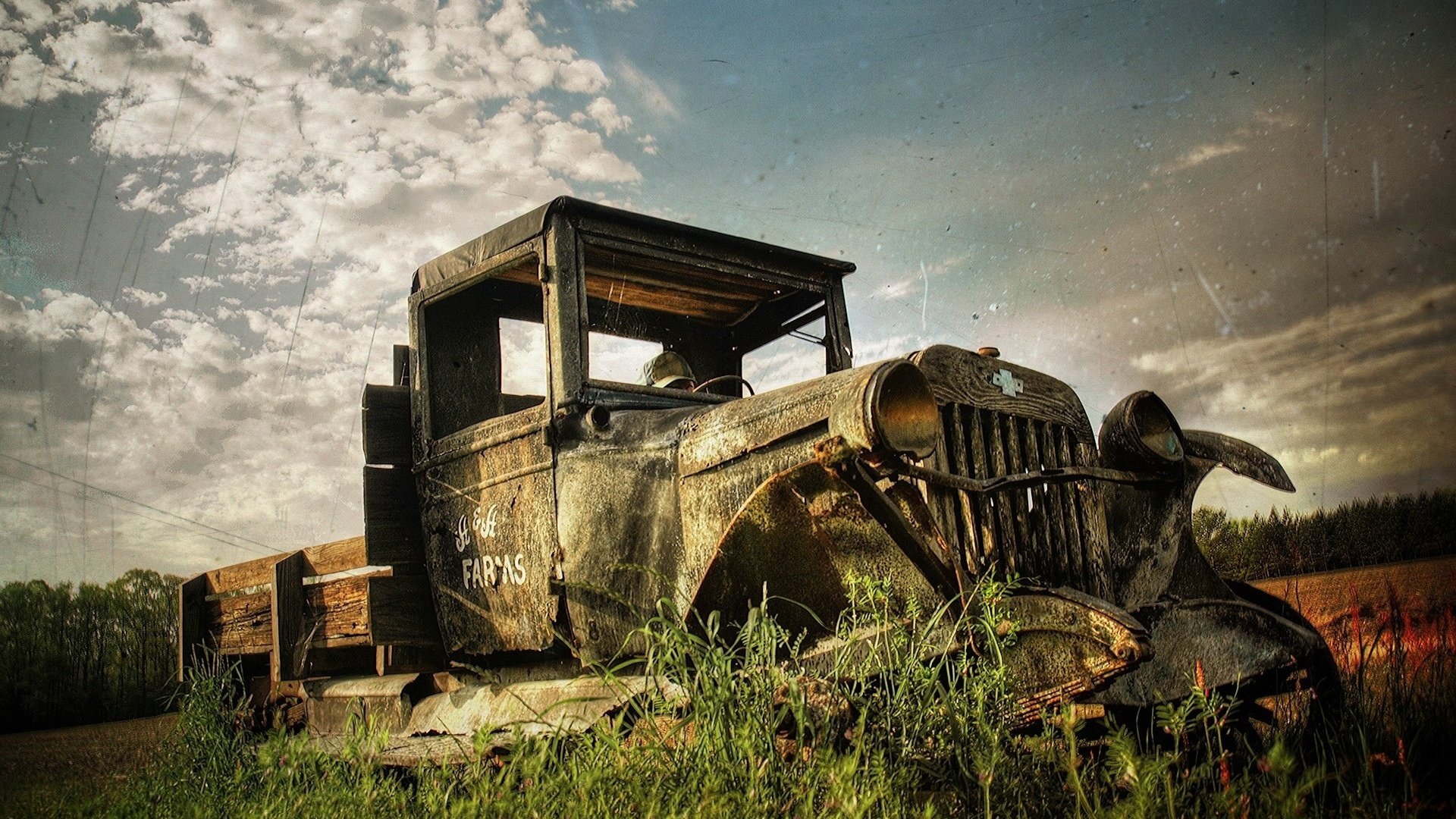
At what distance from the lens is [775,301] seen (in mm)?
4402

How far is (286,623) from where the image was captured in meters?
4.35

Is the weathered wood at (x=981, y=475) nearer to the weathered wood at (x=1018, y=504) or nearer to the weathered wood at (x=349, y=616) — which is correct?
the weathered wood at (x=1018, y=504)

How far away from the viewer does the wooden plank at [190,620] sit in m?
4.85

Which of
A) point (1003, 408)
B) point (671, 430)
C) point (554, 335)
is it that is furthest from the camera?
point (554, 335)

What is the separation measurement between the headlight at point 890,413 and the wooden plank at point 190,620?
411 centimetres

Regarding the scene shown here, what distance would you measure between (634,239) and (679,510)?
3.90ft

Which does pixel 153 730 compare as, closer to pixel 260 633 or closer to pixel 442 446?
pixel 260 633

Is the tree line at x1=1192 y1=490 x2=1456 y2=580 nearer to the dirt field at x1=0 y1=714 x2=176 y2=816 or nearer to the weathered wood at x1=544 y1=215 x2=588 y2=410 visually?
the weathered wood at x1=544 y1=215 x2=588 y2=410

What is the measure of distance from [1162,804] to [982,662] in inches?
17.7

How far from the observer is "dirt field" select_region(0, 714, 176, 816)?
4.16 m

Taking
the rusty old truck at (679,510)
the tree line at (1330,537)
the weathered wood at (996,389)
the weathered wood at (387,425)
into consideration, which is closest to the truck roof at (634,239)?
the rusty old truck at (679,510)

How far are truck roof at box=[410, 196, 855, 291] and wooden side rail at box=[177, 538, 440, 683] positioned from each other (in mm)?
1259

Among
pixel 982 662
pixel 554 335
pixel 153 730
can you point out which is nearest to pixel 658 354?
pixel 554 335

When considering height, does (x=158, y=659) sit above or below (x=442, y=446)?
below
